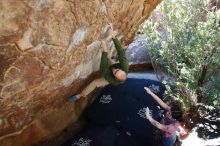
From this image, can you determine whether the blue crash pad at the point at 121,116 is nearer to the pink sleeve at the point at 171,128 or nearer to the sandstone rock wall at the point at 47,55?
the sandstone rock wall at the point at 47,55

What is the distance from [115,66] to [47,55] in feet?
4.62

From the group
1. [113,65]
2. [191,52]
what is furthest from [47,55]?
[191,52]

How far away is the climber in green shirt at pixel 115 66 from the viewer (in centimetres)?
520

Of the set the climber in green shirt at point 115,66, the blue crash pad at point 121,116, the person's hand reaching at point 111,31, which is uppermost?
the person's hand reaching at point 111,31

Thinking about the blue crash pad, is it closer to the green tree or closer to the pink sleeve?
the green tree

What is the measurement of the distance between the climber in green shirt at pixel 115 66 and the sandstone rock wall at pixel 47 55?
18 cm

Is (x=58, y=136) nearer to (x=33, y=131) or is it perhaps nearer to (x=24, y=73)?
(x=33, y=131)

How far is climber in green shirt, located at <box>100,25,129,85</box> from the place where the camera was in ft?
17.1

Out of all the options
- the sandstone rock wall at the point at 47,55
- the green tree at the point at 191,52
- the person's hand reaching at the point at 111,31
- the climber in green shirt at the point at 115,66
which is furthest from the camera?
the green tree at the point at 191,52

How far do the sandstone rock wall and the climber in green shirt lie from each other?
7.0 inches

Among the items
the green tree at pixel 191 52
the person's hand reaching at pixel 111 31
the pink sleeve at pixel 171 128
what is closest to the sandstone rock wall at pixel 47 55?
the person's hand reaching at pixel 111 31

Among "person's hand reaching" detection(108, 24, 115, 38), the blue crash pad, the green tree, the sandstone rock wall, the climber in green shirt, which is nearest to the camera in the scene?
the sandstone rock wall

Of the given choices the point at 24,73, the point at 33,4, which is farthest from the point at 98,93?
the point at 33,4

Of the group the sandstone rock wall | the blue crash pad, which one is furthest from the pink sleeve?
the sandstone rock wall
